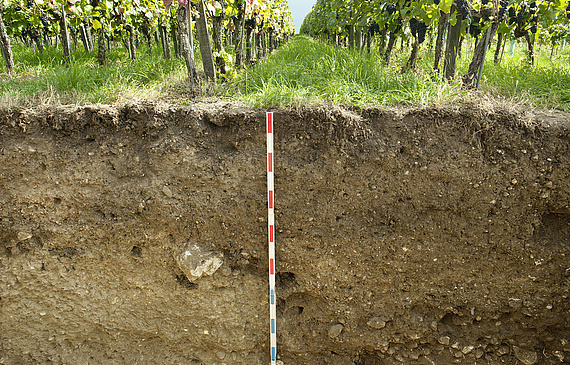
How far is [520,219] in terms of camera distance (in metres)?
2.23

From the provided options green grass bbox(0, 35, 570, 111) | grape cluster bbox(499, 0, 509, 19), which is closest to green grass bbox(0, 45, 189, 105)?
green grass bbox(0, 35, 570, 111)

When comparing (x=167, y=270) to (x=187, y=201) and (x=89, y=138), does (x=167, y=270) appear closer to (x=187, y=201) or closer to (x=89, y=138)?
(x=187, y=201)

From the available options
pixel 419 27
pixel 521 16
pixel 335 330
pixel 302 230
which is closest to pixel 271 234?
pixel 302 230

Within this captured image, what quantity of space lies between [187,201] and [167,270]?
1.91 feet

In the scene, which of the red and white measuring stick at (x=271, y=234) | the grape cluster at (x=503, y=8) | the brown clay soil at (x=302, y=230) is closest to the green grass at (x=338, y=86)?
the brown clay soil at (x=302, y=230)

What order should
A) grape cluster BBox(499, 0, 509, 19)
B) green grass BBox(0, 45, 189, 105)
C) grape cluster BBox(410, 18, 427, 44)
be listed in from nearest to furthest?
green grass BBox(0, 45, 189, 105) < grape cluster BBox(499, 0, 509, 19) < grape cluster BBox(410, 18, 427, 44)

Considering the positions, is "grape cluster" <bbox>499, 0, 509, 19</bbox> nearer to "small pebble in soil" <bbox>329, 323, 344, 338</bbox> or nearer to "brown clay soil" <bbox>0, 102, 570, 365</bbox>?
"brown clay soil" <bbox>0, 102, 570, 365</bbox>

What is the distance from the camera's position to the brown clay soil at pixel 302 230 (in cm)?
221

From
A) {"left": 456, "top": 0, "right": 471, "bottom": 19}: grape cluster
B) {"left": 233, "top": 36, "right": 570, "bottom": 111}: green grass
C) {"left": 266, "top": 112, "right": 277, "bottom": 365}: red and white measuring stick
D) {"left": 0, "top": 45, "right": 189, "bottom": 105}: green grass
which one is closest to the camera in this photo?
{"left": 266, "top": 112, "right": 277, "bottom": 365}: red and white measuring stick

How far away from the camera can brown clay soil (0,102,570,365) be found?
2.21m

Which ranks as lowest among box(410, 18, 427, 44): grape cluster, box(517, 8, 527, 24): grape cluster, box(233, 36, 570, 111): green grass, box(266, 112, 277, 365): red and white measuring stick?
box(266, 112, 277, 365): red and white measuring stick

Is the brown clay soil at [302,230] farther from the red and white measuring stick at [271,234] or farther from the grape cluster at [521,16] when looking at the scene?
the grape cluster at [521,16]

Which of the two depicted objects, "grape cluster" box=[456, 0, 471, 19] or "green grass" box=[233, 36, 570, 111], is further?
"grape cluster" box=[456, 0, 471, 19]

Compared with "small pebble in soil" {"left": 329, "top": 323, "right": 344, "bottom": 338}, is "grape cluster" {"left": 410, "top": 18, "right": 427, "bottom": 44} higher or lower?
higher
